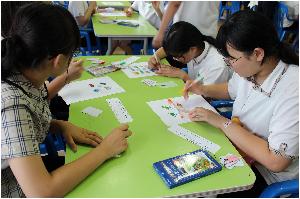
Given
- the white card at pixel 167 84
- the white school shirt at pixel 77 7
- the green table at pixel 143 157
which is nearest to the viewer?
the green table at pixel 143 157

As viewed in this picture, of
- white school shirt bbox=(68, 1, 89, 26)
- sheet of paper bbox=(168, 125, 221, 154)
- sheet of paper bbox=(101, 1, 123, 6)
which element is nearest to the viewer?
sheet of paper bbox=(168, 125, 221, 154)

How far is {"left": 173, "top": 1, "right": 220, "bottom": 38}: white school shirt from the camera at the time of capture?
2.67 m

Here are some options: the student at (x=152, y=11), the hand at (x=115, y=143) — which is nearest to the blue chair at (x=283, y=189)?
the hand at (x=115, y=143)

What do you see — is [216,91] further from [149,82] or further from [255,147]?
[255,147]

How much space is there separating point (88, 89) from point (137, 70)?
1.39 feet

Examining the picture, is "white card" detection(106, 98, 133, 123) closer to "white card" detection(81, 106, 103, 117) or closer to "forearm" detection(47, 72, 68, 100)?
"white card" detection(81, 106, 103, 117)

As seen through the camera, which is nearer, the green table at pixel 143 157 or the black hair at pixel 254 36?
the green table at pixel 143 157

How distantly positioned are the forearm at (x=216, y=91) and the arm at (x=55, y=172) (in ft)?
2.60

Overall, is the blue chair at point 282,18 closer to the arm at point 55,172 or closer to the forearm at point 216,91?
the forearm at point 216,91

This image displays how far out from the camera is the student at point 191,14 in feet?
8.76

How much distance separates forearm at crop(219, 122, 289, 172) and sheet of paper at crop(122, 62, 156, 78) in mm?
744

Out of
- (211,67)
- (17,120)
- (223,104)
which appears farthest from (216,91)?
(17,120)

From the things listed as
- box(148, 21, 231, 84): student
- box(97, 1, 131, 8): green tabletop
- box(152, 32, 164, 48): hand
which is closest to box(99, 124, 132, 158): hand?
box(148, 21, 231, 84): student

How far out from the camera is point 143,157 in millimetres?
1149
